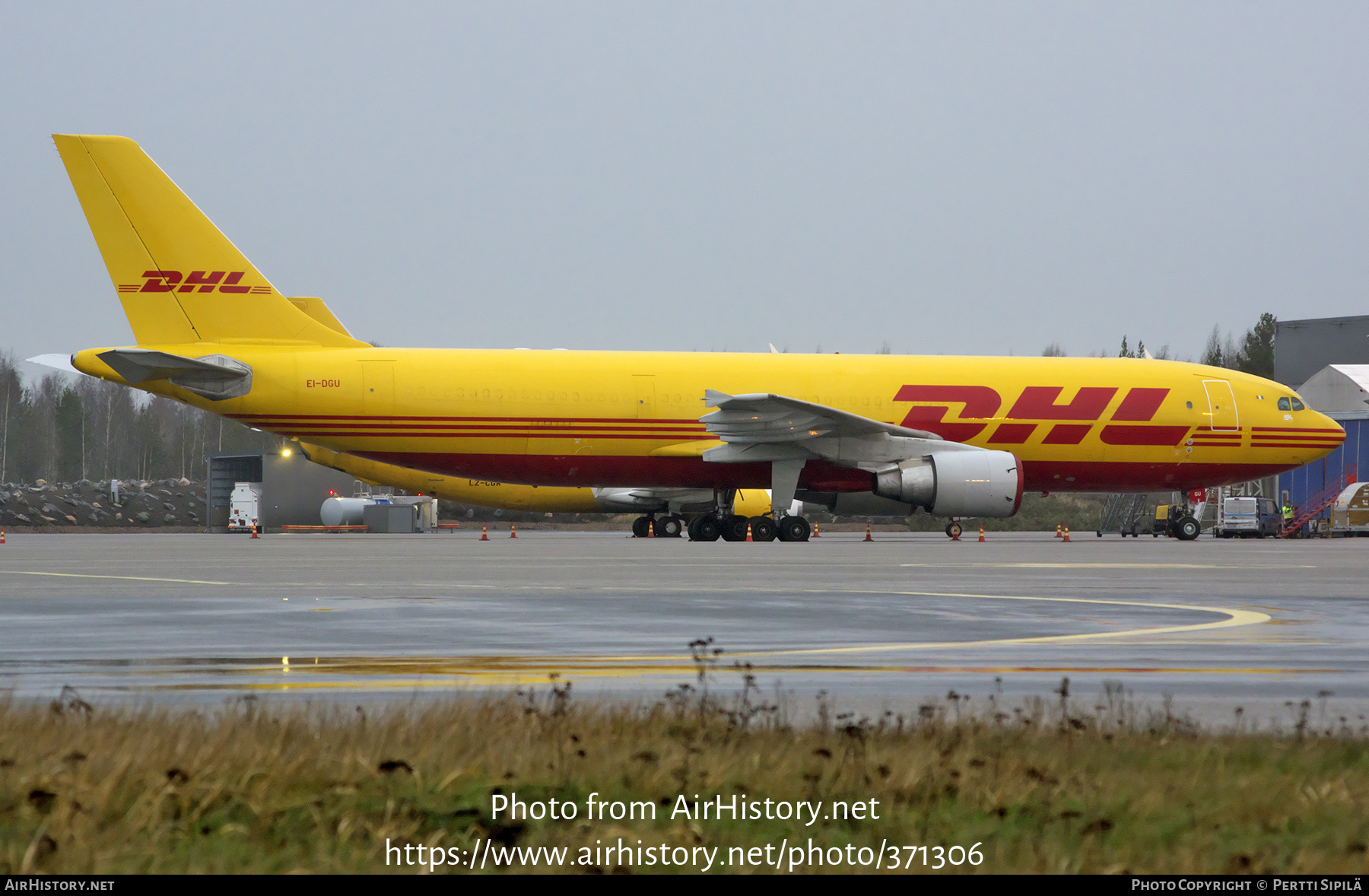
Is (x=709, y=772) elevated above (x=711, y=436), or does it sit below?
below

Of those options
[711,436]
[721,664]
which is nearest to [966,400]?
[711,436]

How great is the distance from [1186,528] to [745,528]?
1362cm

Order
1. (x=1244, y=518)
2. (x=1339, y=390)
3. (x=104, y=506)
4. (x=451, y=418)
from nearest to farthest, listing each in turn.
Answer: (x=451, y=418), (x=1244, y=518), (x=1339, y=390), (x=104, y=506)

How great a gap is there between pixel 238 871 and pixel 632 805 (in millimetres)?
1327

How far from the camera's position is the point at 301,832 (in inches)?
165

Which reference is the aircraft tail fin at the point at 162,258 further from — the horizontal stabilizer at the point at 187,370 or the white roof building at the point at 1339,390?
the white roof building at the point at 1339,390

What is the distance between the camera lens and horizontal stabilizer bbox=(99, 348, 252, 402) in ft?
100

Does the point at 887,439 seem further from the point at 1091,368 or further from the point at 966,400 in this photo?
the point at 1091,368

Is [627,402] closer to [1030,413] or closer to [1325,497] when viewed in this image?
[1030,413]

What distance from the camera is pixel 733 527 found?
34.7 m

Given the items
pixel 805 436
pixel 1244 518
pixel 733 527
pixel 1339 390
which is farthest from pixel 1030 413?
pixel 1339 390

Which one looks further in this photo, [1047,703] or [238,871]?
[1047,703]

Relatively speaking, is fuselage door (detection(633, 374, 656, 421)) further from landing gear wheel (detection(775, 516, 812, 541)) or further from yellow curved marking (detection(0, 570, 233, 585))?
yellow curved marking (detection(0, 570, 233, 585))

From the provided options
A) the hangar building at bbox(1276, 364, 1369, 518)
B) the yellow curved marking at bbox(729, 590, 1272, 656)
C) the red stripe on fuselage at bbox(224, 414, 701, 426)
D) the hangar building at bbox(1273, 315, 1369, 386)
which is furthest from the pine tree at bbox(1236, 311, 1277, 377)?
the yellow curved marking at bbox(729, 590, 1272, 656)
